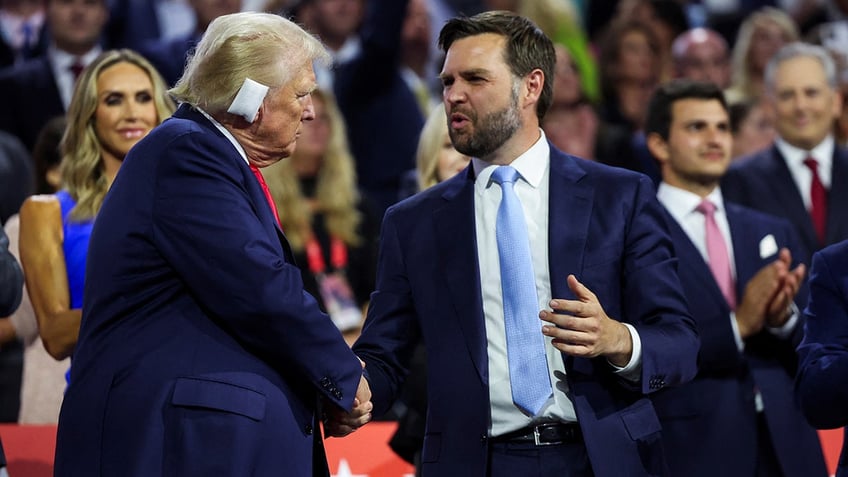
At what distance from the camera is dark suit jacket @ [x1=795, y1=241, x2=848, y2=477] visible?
3.40 metres

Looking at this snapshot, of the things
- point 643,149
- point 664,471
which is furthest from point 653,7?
point 664,471

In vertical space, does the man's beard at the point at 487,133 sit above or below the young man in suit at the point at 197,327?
above

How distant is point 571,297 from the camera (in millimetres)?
3490

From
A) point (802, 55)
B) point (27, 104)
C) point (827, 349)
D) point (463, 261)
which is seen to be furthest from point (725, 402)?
point (27, 104)

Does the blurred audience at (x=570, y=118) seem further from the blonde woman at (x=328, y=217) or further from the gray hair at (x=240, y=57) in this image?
the gray hair at (x=240, y=57)

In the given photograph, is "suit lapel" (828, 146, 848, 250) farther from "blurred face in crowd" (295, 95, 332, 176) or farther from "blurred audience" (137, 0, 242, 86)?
"blurred audience" (137, 0, 242, 86)

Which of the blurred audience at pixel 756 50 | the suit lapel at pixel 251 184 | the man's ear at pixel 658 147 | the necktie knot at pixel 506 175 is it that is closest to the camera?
the suit lapel at pixel 251 184

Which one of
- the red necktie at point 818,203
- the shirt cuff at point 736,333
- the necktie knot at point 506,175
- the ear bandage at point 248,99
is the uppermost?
the ear bandage at point 248,99

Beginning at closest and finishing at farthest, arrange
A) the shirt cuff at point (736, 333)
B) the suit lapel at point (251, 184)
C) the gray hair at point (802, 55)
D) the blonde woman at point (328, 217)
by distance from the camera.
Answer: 1. the suit lapel at point (251, 184)
2. the shirt cuff at point (736, 333)
3. the blonde woman at point (328, 217)
4. the gray hair at point (802, 55)

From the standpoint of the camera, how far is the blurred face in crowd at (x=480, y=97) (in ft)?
12.1

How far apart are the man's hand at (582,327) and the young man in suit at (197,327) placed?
1.73 ft

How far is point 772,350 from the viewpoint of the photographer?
475cm

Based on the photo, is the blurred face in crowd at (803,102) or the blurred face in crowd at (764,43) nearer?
the blurred face in crowd at (803,102)

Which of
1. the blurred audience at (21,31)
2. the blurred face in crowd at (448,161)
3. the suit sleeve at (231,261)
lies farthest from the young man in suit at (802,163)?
the blurred audience at (21,31)
